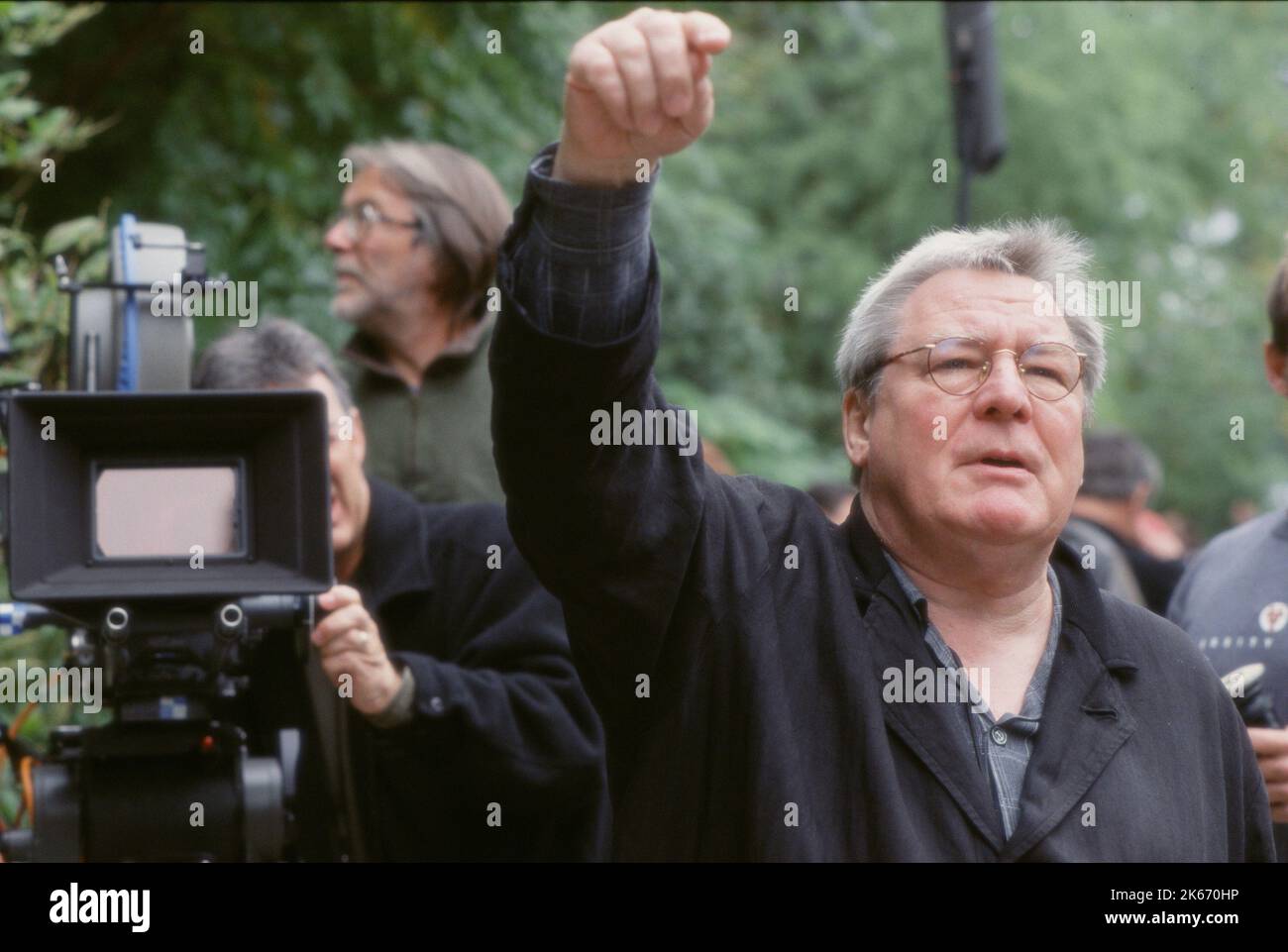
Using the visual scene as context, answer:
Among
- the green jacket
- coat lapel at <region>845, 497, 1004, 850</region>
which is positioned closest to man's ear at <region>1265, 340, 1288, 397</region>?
coat lapel at <region>845, 497, 1004, 850</region>

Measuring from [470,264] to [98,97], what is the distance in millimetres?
1635

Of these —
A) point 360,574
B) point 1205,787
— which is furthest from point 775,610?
point 360,574

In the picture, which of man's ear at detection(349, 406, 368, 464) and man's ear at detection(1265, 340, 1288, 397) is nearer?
man's ear at detection(349, 406, 368, 464)

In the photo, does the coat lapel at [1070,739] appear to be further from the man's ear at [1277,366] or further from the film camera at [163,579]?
the man's ear at [1277,366]

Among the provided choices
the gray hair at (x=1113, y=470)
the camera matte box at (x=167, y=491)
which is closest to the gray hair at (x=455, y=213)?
the camera matte box at (x=167, y=491)

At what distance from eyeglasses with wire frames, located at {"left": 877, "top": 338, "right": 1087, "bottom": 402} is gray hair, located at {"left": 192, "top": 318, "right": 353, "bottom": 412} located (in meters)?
1.38

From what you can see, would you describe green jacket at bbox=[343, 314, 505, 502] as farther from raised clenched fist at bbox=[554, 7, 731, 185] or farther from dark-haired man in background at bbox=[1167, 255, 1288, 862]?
raised clenched fist at bbox=[554, 7, 731, 185]

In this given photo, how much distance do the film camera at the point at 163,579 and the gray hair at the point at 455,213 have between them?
1.45 m

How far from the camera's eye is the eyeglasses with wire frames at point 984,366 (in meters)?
2.58

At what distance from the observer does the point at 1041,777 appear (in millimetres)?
2459

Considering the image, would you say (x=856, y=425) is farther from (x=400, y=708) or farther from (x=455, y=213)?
(x=455, y=213)

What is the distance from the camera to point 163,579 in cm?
274

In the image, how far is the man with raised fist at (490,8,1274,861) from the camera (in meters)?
2.14
